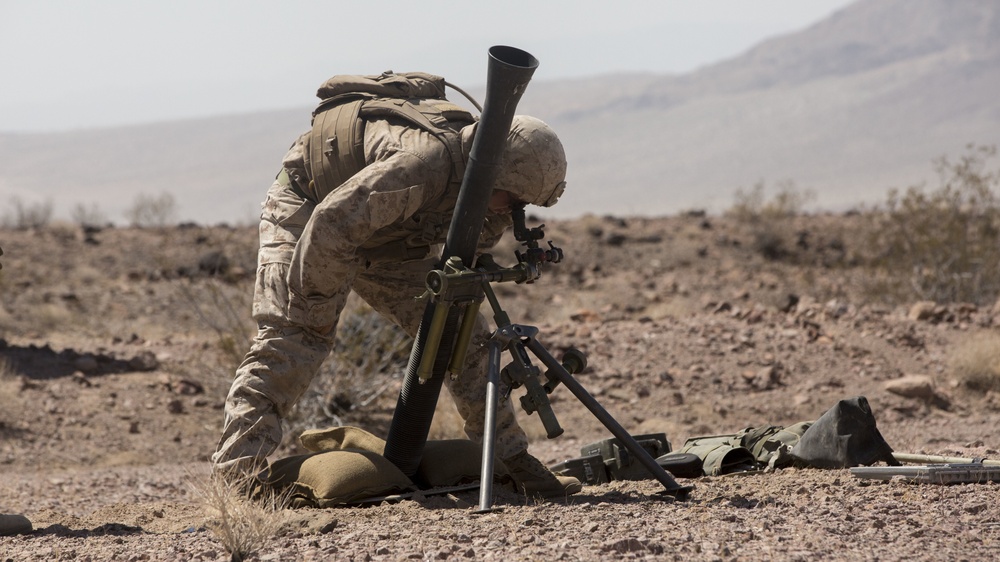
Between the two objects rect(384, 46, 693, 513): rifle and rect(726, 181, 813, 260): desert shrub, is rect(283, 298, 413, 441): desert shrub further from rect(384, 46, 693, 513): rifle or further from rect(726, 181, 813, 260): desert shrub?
rect(726, 181, 813, 260): desert shrub

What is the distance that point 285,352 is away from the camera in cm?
455

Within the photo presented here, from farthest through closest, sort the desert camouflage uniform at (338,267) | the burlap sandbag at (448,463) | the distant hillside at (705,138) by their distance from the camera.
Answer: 1. the distant hillside at (705,138)
2. the burlap sandbag at (448,463)
3. the desert camouflage uniform at (338,267)

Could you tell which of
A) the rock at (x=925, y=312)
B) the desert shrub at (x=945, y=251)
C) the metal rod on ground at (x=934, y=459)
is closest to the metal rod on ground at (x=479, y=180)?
the metal rod on ground at (x=934, y=459)

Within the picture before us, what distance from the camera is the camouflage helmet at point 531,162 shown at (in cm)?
439

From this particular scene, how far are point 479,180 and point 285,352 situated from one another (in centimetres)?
107

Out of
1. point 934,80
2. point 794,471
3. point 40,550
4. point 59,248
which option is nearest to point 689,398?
point 794,471

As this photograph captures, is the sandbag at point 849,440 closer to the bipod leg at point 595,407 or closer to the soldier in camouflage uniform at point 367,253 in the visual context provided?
the bipod leg at point 595,407

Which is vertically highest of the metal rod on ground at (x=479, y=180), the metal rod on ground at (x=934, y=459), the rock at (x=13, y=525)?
the metal rod on ground at (x=479, y=180)

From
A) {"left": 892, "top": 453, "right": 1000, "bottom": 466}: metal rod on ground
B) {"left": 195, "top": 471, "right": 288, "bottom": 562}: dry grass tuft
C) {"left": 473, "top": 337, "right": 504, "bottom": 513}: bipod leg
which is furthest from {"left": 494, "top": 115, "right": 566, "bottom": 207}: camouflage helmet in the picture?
{"left": 892, "top": 453, "right": 1000, "bottom": 466}: metal rod on ground

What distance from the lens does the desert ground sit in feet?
12.4

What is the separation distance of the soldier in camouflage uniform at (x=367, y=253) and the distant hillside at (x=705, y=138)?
41.6 m

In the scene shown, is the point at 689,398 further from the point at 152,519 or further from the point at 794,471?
the point at 152,519

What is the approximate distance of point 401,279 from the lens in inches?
192

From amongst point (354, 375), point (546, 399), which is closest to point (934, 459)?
point (546, 399)
